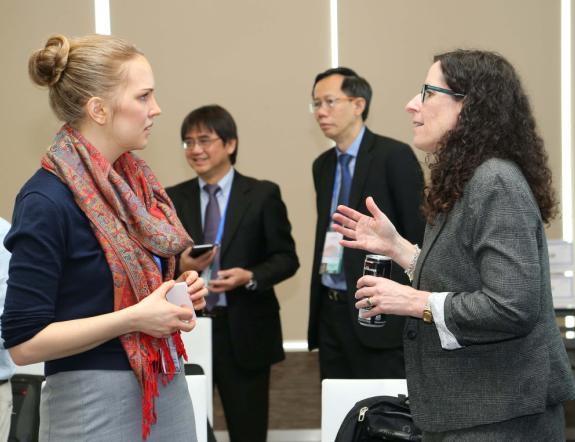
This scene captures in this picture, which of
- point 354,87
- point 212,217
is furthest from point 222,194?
point 354,87

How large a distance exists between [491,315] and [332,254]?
2.21 m

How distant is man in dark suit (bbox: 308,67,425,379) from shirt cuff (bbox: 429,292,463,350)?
6.48 ft

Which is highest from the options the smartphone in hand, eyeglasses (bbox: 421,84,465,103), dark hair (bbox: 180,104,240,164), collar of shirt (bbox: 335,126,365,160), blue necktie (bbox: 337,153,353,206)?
eyeglasses (bbox: 421,84,465,103)

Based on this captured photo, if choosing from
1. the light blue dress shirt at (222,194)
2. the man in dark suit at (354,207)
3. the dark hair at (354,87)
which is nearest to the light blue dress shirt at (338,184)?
the man in dark suit at (354,207)

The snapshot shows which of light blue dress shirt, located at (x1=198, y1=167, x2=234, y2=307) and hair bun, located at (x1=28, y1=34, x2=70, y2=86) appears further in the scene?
light blue dress shirt, located at (x1=198, y1=167, x2=234, y2=307)

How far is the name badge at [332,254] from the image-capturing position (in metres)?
3.93

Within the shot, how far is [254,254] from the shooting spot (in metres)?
4.43

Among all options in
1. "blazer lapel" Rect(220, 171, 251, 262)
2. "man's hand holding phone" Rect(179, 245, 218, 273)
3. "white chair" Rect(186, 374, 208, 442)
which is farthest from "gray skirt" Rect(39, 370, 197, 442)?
"blazer lapel" Rect(220, 171, 251, 262)

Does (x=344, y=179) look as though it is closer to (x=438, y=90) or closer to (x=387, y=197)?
(x=387, y=197)

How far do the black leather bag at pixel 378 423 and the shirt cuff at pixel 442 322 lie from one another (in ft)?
1.72

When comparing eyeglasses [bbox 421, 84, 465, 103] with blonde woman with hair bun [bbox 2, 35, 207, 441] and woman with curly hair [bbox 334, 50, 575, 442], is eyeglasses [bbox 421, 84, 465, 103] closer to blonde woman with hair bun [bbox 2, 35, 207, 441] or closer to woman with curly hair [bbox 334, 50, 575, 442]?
woman with curly hair [bbox 334, 50, 575, 442]

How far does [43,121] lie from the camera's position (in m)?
6.24

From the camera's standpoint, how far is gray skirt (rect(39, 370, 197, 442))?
6.01ft

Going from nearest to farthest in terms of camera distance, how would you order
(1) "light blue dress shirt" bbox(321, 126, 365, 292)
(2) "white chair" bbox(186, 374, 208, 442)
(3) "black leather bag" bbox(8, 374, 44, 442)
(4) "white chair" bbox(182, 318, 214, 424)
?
(2) "white chair" bbox(186, 374, 208, 442) → (3) "black leather bag" bbox(8, 374, 44, 442) → (4) "white chair" bbox(182, 318, 214, 424) → (1) "light blue dress shirt" bbox(321, 126, 365, 292)
